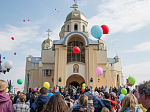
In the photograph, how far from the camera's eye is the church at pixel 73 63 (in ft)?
69.0

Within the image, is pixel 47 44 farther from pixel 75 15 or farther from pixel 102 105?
pixel 102 105

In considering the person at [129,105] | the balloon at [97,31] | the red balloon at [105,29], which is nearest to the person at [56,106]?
the person at [129,105]

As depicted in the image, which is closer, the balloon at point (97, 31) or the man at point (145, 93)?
the man at point (145, 93)

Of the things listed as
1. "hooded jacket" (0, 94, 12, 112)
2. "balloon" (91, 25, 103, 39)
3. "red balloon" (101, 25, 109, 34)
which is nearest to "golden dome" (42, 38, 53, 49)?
"red balloon" (101, 25, 109, 34)

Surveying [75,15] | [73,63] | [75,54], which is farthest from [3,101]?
[75,15]

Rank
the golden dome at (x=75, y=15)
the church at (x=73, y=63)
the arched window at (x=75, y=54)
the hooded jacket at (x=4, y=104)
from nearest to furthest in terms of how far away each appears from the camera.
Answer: the hooded jacket at (x=4, y=104) → the church at (x=73, y=63) → the arched window at (x=75, y=54) → the golden dome at (x=75, y=15)

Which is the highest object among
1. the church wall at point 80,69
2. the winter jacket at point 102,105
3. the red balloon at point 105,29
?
the red balloon at point 105,29

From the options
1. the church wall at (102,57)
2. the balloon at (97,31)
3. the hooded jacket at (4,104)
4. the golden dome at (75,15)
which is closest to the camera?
the hooded jacket at (4,104)

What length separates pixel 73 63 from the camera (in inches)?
843

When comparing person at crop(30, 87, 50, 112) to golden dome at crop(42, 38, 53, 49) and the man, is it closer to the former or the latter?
the man

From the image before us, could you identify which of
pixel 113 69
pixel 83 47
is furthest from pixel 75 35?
pixel 113 69

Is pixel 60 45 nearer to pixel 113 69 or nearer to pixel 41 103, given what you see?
pixel 113 69

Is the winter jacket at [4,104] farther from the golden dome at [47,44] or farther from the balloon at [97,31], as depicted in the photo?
the golden dome at [47,44]

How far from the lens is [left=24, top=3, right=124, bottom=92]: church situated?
21031mm
